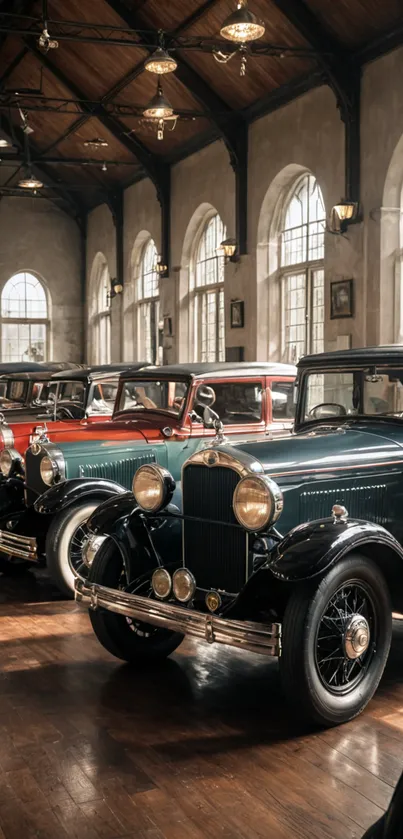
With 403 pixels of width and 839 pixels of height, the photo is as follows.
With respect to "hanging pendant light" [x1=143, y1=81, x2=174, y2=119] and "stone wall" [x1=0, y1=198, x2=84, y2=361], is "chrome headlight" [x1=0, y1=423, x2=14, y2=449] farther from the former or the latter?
"stone wall" [x1=0, y1=198, x2=84, y2=361]

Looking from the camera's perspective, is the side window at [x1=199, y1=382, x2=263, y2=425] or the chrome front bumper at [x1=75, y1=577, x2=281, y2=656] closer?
the chrome front bumper at [x1=75, y1=577, x2=281, y2=656]

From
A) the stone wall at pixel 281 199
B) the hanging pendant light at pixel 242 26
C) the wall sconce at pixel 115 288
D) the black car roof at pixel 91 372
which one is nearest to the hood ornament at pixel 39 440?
the black car roof at pixel 91 372

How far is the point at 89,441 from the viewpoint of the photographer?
6469 mm

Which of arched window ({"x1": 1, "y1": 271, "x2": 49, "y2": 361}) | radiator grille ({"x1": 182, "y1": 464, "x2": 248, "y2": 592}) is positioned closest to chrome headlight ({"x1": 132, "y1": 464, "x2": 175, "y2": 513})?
radiator grille ({"x1": 182, "y1": 464, "x2": 248, "y2": 592})

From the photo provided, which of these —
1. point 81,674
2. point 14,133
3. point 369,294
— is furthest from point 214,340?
point 81,674

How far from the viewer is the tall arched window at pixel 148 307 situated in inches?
767

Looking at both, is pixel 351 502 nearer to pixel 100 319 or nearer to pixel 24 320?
pixel 100 319

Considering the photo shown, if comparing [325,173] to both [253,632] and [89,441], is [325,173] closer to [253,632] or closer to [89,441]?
[89,441]

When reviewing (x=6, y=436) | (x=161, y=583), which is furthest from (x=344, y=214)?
(x=161, y=583)

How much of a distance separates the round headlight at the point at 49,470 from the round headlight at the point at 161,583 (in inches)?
86.8

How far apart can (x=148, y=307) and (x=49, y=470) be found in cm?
1391

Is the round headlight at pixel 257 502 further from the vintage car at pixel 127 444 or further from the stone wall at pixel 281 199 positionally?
the stone wall at pixel 281 199

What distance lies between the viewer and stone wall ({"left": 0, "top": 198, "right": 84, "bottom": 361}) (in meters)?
22.9

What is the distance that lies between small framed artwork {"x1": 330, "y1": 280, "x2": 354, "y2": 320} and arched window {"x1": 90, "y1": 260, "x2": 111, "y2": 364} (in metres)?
11.5
